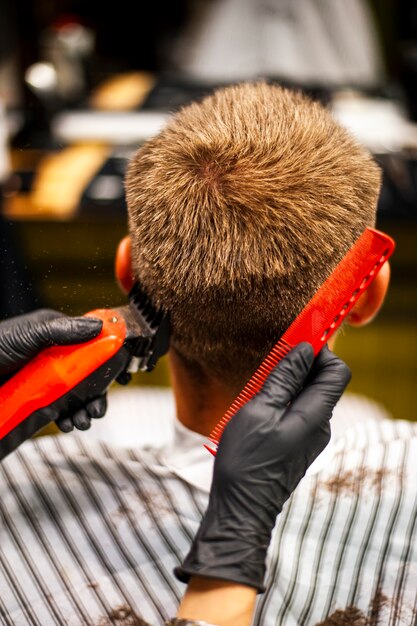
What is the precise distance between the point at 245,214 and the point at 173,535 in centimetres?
57

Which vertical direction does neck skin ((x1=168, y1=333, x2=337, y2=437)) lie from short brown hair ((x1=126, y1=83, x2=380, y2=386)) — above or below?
below

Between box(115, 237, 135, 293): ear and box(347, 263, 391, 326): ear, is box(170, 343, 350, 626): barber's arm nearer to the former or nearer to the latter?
box(347, 263, 391, 326): ear

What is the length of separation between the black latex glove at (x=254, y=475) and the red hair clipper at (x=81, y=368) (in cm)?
27

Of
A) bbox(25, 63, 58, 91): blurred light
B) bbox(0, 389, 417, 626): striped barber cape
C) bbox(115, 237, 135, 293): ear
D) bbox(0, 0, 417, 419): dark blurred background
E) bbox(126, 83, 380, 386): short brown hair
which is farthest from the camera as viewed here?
bbox(25, 63, 58, 91): blurred light

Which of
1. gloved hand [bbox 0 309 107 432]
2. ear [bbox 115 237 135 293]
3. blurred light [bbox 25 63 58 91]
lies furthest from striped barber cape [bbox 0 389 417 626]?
blurred light [bbox 25 63 58 91]

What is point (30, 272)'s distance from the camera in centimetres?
152

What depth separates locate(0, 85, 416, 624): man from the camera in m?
0.99

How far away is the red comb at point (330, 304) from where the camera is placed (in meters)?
0.92

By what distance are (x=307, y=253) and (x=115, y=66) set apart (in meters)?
3.26

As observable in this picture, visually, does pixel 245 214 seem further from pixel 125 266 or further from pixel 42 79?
pixel 42 79

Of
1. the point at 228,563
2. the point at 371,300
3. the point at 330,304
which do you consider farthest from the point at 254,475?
the point at 371,300

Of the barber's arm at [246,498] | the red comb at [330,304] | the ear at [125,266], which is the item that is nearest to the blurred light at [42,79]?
the ear at [125,266]

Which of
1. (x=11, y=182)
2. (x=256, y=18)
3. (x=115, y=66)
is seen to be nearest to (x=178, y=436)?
(x=11, y=182)

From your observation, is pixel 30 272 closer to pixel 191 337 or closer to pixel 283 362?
pixel 191 337
